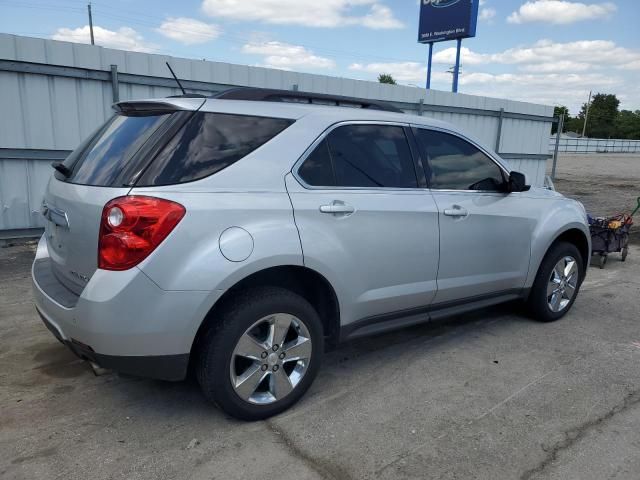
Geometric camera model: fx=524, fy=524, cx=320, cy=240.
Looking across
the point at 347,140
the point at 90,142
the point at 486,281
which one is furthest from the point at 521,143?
the point at 90,142

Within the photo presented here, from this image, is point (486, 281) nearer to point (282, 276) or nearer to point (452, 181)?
point (452, 181)

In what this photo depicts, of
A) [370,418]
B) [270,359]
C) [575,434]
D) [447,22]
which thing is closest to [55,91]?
[270,359]

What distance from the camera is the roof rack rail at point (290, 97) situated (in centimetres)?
304

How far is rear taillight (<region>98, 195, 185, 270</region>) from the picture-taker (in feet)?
8.05

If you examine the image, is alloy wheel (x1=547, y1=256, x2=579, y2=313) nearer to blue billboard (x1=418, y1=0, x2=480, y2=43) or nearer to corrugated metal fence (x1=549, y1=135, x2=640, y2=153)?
blue billboard (x1=418, y1=0, x2=480, y2=43)

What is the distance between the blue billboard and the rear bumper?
1922 centimetres

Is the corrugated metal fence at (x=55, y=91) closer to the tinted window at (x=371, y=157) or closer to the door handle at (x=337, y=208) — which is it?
the tinted window at (x=371, y=157)

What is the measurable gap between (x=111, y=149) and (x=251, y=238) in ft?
3.10

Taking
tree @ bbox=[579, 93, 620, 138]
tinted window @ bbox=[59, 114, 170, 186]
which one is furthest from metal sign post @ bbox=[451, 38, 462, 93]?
tree @ bbox=[579, 93, 620, 138]

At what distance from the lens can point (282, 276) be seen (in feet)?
9.97

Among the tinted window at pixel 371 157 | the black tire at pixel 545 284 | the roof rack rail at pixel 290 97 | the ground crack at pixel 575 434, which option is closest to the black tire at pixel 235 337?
the tinted window at pixel 371 157

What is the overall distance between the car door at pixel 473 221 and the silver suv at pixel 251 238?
0.6 inches

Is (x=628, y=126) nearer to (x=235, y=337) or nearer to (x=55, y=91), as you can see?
(x=55, y=91)

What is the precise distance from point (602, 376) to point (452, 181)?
1.72 metres
